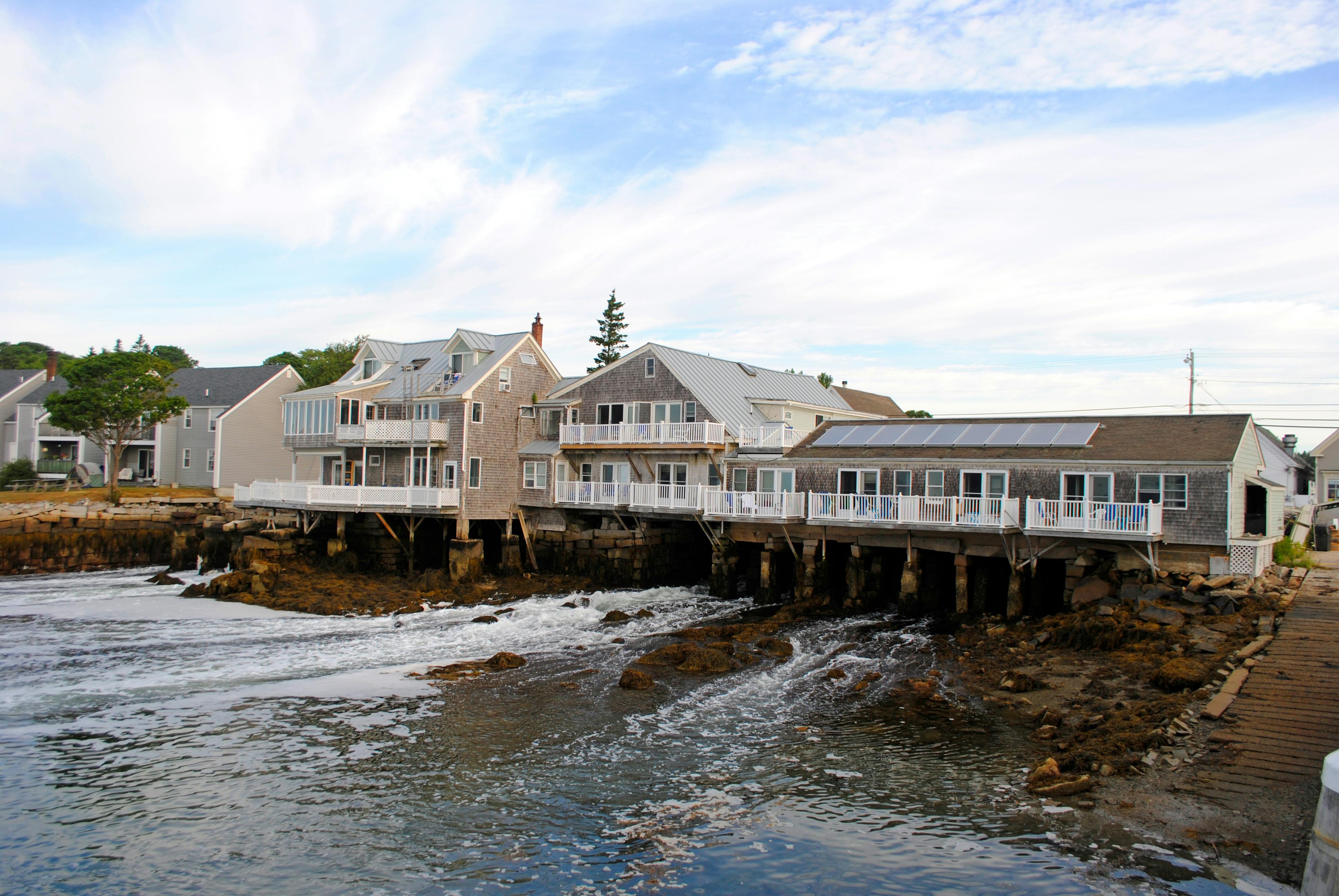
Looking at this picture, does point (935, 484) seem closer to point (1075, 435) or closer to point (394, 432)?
point (1075, 435)

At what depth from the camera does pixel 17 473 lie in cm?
5478

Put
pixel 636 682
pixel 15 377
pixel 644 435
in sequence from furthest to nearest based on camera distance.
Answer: pixel 15 377 → pixel 644 435 → pixel 636 682

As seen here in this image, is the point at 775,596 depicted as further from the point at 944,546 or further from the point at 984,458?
the point at 984,458

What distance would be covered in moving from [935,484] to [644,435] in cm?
1208

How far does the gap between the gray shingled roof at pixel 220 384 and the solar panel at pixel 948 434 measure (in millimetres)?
44690

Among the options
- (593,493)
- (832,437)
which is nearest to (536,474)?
(593,493)

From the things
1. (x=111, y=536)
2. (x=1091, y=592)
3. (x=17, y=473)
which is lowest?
(x=111, y=536)

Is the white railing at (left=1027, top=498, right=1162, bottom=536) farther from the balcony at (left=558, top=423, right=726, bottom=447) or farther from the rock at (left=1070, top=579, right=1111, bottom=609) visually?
the balcony at (left=558, top=423, right=726, bottom=447)

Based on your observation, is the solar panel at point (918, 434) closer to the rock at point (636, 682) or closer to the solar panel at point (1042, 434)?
the solar panel at point (1042, 434)

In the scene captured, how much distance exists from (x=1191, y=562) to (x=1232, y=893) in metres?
15.7

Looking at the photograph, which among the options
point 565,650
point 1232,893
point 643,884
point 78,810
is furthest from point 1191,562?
point 78,810

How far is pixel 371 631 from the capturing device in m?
26.0

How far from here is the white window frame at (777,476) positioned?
30922mm

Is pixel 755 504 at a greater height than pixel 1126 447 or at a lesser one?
lesser
